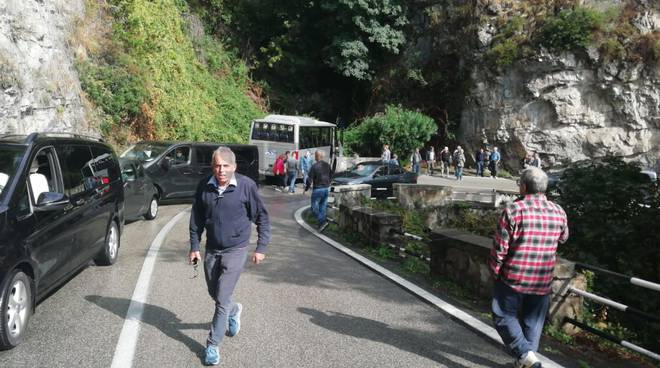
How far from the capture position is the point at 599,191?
29.9 feet

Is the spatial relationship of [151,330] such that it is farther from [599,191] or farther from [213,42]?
[213,42]

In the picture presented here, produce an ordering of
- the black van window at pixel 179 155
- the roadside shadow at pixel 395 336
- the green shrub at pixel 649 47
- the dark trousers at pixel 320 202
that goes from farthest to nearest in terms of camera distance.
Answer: the green shrub at pixel 649 47
the black van window at pixel 179 155
the dark trousers at pixel 320 202
the roadside shadow at pixel 395 336

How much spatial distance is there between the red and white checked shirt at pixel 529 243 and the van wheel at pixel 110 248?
5.60 m

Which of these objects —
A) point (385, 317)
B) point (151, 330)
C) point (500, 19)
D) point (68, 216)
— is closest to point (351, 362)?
point (385, 317)

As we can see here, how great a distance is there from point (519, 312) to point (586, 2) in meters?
32.6

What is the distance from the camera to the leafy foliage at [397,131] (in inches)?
1325

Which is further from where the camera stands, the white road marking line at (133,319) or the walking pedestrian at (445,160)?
the walking pedestrian at (445,160)

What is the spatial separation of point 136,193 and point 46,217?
6.63m

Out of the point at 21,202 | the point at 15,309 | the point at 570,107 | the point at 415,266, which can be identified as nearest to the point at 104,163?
the point at 21,202

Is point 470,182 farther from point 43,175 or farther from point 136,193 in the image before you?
point 43,175

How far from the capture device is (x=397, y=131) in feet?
111

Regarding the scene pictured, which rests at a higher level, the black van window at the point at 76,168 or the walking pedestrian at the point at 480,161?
the black van window at the point at 76,168

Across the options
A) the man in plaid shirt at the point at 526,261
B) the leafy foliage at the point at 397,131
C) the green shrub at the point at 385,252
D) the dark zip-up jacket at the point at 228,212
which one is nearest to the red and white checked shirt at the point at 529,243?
the man in plaid shirt at the point at 526,261

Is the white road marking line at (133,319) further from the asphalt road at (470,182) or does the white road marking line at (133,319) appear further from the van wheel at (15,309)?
Result: the asphalt road at (470,182)
